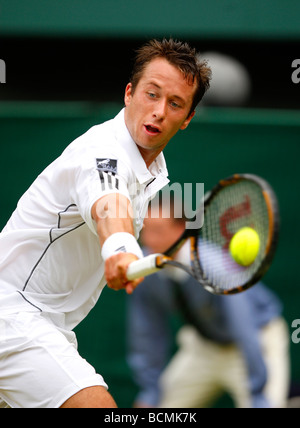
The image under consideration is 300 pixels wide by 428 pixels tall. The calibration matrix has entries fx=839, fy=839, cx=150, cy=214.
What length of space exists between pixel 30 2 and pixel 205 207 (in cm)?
501

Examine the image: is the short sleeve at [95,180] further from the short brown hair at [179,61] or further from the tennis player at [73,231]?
the short brown hair at [179,61]

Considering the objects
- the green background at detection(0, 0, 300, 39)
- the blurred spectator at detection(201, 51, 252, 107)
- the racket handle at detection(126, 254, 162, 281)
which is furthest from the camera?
the green background at detection(0, 0, 300, 39)

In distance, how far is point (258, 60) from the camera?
29.5ft

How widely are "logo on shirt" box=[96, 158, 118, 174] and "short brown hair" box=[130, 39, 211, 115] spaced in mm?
499

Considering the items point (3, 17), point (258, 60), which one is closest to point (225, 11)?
point (258, 60)

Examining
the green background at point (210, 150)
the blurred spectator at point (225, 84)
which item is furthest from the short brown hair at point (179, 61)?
the blurred spectator at point (225, 84)

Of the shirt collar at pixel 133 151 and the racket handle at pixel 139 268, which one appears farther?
the shirt collar at pixel 133 151

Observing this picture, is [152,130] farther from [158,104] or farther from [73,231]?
[73,231]

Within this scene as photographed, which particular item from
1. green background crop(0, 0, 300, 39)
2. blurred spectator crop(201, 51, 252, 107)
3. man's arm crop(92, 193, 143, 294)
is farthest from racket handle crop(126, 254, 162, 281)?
green background crop(0, 0, 300, 39)

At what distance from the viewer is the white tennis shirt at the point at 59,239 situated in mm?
3111

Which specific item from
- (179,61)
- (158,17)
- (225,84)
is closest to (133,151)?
(179,61)

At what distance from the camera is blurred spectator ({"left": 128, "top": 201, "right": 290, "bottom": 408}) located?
5.32m

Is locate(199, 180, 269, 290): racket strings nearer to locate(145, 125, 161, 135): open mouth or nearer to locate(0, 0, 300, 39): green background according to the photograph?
locate(145, 125, 161, 135): open mouth
